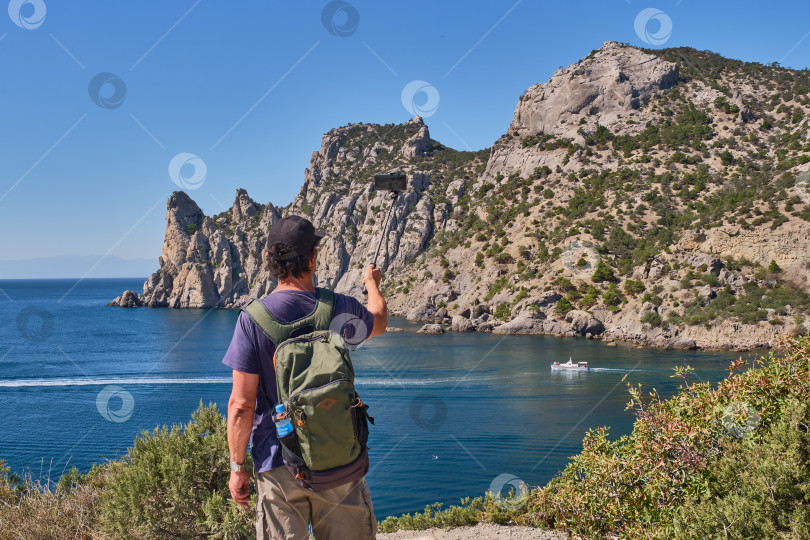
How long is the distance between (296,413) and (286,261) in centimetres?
82

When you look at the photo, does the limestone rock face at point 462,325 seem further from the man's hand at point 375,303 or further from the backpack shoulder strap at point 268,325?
the backpack shoulder strap at point 268,325

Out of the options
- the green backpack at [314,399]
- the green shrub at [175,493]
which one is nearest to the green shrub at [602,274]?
the green shrub at [175,493]

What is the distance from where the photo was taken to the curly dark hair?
113 inches

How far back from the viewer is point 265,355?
266 centimetres

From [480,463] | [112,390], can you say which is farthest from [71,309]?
[480,463]

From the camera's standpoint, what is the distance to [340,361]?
2615 mm

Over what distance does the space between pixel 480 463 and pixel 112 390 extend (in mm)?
27513

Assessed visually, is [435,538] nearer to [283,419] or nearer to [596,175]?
[283,419]

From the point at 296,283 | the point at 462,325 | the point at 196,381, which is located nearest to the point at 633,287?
→ the point at 462,325

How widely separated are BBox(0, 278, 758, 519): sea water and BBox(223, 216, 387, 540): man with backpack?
8395 mm

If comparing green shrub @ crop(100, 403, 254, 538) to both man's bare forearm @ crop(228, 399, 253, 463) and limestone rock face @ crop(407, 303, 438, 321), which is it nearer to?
man's bare forearm @ crop(228, 399, 253, 463)

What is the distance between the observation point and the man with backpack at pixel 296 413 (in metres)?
2.58

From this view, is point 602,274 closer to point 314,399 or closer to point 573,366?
point 573,366

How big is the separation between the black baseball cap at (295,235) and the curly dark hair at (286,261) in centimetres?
2
